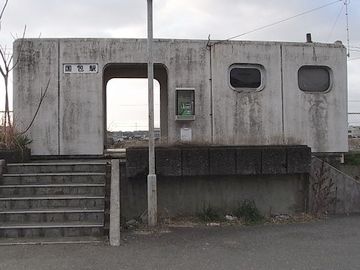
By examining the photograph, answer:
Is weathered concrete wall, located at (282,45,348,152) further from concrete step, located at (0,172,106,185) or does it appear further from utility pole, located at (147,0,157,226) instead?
concrete step, located at (0,172,106,185)

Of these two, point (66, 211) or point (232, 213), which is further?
point (232, 213)

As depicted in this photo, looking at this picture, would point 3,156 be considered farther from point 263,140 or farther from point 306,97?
point 306,97

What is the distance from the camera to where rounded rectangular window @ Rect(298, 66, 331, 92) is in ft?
44.0

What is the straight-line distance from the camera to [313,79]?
13.5 metres

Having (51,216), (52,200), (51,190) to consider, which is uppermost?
(51,190)

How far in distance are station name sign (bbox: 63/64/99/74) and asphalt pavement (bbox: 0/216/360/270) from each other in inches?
188

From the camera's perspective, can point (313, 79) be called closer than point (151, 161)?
No

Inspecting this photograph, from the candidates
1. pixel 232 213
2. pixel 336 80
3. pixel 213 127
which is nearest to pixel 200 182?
pixel 232 213

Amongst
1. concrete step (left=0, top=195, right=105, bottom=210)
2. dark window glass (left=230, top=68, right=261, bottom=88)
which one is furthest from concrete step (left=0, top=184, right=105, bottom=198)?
dark window glass (left=230, top=68, right=261, bottom=88)

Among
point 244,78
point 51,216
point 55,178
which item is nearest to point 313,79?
point 244,78

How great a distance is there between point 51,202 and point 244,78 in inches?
240

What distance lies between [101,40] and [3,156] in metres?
A: 3.67

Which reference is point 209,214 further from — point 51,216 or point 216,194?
point 51,216

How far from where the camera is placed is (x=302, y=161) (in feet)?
36.6
